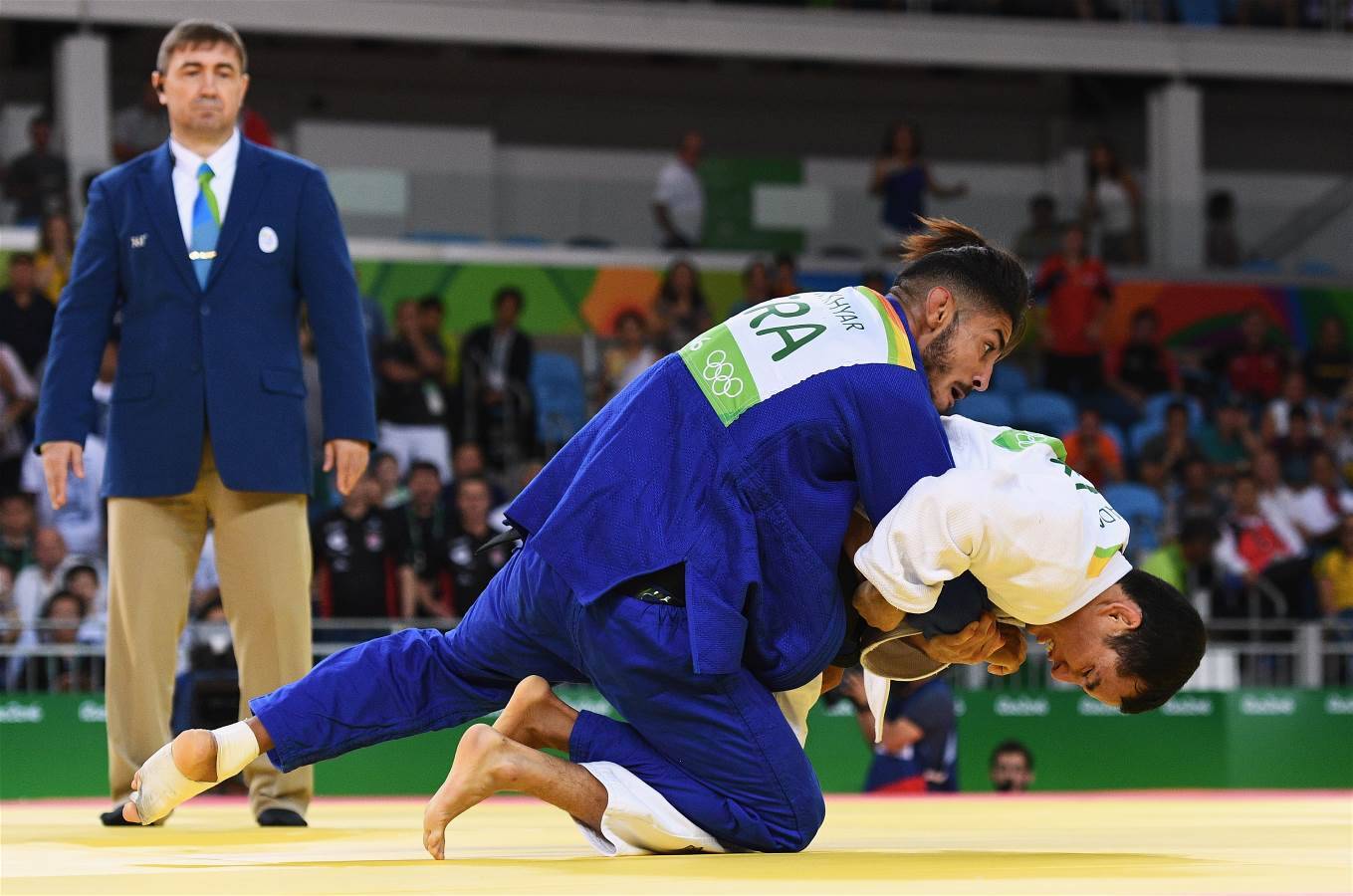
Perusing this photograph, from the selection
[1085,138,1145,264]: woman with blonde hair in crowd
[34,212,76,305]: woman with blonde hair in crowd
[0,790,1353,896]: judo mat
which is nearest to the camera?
[0,790,1353,896]: judo mat

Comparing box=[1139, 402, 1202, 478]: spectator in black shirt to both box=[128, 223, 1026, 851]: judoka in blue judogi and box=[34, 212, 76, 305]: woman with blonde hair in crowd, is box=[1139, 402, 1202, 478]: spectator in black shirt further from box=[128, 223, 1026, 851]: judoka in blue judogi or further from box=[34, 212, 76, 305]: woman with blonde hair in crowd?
box=[128, 223, 1026, 851]: judoka in blue judogi

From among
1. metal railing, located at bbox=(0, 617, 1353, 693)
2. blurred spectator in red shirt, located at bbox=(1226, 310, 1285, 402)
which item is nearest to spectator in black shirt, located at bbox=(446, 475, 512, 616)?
metal railing, located at bbox=(0, 617, 1353, 693)

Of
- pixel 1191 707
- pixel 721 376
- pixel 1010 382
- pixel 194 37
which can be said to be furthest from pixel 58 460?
pixel 1010 382

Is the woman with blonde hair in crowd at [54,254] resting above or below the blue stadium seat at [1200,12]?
below

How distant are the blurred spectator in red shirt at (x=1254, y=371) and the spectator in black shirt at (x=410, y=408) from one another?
236 inches

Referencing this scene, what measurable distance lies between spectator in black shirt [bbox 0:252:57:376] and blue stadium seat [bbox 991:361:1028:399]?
20.6 feet

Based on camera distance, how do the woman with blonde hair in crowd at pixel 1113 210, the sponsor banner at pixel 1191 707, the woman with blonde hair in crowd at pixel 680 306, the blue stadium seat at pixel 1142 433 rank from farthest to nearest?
the woman with blonde hair in crowd at pixel 1113 210, the blue stadium seat at pixel 1142 433, the woman with blonde hair in crowd at pixel 680 306, the sponsor banner at pixel 1191 707

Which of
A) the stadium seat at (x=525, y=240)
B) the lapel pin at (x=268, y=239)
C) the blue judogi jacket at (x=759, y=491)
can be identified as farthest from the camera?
the stadium seat at (x=525, y=240)

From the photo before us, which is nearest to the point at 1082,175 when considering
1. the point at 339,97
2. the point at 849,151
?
the point at 849,151

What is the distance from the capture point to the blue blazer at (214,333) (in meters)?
4.37

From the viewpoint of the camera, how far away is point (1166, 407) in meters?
12.8

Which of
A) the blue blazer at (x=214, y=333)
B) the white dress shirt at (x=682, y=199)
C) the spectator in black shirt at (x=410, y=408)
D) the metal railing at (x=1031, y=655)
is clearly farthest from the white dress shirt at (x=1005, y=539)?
the white dress shirt at (x=682, y=199)

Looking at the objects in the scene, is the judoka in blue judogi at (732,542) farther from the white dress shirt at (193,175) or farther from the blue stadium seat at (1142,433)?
the blue stadium seat at (1142,433)

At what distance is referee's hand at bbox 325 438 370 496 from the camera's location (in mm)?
4449
